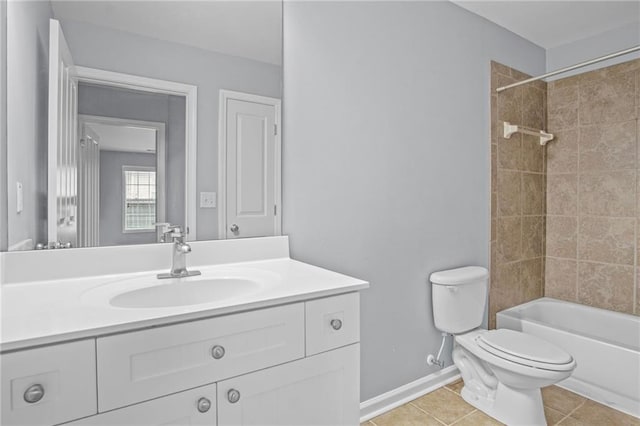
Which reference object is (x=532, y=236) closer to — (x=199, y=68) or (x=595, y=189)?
(x=595, y=189)

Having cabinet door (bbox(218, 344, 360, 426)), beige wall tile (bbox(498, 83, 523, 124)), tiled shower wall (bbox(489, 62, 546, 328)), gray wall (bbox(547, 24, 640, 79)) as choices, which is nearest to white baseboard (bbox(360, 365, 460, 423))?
tiled shower wall (bbox(489, 62, 546, 328))

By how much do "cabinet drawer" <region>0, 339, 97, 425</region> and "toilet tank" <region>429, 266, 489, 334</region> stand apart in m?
1.71

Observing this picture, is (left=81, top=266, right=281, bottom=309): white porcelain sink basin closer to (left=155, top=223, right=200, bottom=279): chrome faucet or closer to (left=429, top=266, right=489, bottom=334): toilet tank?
(left=155, top=223, right=200, bottom=279): chrome faucet

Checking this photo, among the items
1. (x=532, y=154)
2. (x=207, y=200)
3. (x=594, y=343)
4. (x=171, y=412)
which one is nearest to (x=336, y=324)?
(x=171, y=412)

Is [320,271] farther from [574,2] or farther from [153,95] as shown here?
[574,2]

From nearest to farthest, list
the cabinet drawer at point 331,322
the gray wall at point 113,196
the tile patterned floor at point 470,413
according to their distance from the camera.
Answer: the cabinet drawer at point 331,322
the gray wall at point 113,196
the tile patterned floor at point 470,413

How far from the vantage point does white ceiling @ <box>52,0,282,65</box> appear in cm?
129

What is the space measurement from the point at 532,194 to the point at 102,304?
9.43ft

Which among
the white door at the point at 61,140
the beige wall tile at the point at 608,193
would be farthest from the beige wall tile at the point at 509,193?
the white door at the point at 61,140

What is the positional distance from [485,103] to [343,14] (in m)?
1.20

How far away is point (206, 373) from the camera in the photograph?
93 cm

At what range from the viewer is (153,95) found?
139cm

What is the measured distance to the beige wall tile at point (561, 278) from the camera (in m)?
2.78

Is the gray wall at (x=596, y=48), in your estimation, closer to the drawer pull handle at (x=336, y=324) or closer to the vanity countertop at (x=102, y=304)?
the vanity countertop at (x=102, y=304)
